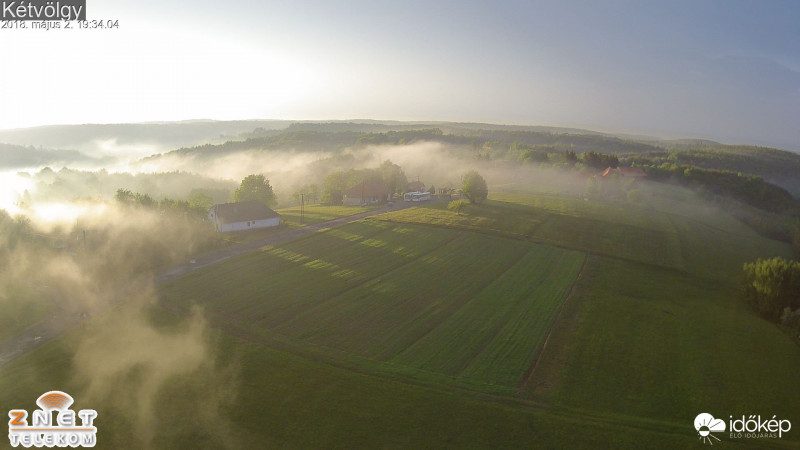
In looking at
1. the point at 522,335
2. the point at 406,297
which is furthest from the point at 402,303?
the point at 522,335

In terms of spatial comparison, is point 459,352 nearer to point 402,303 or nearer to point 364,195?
point 402,303

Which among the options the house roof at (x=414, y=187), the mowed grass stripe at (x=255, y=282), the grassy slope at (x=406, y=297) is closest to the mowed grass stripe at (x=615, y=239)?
the grassy slope at (x=406, y=297)

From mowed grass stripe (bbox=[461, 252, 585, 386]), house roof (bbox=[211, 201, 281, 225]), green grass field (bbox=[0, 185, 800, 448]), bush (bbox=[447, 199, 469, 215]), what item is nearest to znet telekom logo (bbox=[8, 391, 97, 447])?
green grass field (bbox=[0, 185, 800, 448])

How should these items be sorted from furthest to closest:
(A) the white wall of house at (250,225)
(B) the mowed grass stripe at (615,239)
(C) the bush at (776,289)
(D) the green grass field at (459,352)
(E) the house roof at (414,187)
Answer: (E) the house roof at (414,187) → (A) the white wall of house at (250,225) → (B) the mowed grass stripe at (615,239) → (C) the bush at (776,289) → (D) the green grass field at (459,352)

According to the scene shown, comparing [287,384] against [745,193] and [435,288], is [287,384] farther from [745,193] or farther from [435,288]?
[745,193]

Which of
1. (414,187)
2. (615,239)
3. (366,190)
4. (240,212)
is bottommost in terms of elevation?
(240,212)

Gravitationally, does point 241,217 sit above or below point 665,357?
above

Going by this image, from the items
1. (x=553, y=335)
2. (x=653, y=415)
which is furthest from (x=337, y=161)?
(x=653, y=415)

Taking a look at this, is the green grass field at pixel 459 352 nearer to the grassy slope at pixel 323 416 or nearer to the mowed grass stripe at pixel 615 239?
the grassy slope at pixel 323 416
